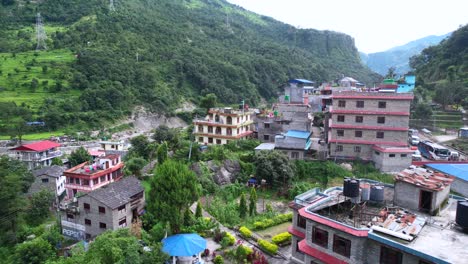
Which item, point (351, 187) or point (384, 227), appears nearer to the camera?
point (384, 227)

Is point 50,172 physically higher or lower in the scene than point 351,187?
lower

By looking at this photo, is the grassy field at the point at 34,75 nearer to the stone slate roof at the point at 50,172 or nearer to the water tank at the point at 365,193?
the stone slate roof at the point at 50,172

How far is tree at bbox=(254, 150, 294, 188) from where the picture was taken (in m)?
33.3

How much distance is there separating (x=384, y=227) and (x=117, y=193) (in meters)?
19.2

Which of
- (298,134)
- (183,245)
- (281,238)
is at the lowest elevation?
(281,238)

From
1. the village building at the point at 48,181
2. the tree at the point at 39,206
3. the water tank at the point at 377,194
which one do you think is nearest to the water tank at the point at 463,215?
the water tank at the point at 377,194

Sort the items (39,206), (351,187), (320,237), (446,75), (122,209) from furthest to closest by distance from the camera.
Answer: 1. (446,75)
2. (39,206)
3. (122,209)
4. (351,187)
5. (320,237)

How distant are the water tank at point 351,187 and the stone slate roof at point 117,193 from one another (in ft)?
54.0

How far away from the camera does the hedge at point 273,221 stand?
1040 inches

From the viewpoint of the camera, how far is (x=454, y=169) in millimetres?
33500

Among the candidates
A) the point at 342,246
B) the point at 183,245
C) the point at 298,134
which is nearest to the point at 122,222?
the point at 183,245

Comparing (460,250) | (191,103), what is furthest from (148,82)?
(460,250)

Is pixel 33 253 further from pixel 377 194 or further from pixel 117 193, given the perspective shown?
pixel 377 194

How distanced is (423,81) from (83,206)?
72266mm
